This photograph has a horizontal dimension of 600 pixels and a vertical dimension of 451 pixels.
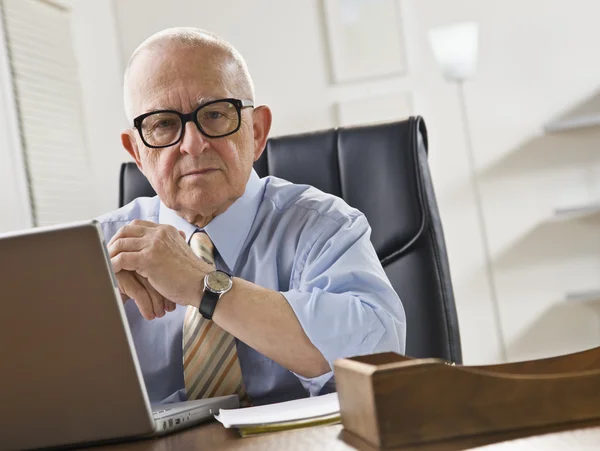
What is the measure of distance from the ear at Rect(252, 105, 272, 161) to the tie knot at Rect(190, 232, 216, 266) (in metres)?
0.25

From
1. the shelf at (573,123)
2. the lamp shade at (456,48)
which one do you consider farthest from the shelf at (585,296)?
the lamp shade at (456,48)

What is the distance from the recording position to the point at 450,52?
12.4ft

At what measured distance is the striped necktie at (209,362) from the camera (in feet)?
4.40

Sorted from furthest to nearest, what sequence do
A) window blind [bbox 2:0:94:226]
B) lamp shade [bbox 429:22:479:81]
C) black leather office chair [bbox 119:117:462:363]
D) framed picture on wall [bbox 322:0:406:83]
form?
framed picture on wall [bbox 322:0:406:83] → lamp shade [bbox 429:22:479:81] → window blind [bbox 2:0:94:226] → black leather office chair [bbox 119:117:462:363]

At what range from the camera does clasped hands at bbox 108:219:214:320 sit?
49.9 inches

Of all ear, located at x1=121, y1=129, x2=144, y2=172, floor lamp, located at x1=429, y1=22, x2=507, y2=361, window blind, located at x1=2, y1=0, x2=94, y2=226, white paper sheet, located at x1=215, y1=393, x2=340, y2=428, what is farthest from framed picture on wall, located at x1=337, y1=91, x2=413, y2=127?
white paper sheet, located at x1=215, y1=393, x2=340, y2=428

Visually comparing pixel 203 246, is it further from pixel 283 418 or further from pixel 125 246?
pixel 283 418

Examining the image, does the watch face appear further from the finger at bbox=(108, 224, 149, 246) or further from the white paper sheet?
the white paper sheet

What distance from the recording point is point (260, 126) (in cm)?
167

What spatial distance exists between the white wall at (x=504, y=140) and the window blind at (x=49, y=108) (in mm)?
181

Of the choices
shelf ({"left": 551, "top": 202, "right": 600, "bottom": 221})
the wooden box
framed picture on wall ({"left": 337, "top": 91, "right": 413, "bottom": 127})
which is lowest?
shelf ({"left": 551, "top": 202, "right": 600, "bottom": 221})

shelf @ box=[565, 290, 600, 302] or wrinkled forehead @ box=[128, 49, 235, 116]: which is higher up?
wrinkled forehead @ box=[128, 49, 235, 116]

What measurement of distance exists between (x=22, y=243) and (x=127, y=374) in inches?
6.9

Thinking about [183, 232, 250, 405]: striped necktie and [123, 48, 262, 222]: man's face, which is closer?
[183, 232, 250, 405]: striped necktie
